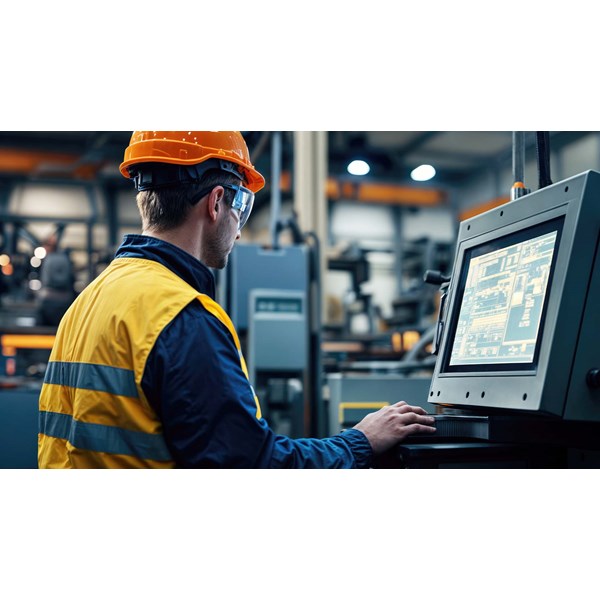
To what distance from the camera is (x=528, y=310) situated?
46.3 inches

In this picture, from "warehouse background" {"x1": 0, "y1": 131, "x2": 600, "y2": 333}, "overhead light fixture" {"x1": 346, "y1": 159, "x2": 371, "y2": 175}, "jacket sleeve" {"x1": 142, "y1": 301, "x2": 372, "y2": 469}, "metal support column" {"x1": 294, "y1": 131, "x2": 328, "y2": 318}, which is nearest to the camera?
"jacket sleeve" {"x1": 142, "y1": 301, "x2": 372, "y2": 469}

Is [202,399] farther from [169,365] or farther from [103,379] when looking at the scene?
[103,379]

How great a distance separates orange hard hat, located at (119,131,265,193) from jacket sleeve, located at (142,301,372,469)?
355mm

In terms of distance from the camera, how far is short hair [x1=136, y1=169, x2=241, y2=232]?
1.31 m

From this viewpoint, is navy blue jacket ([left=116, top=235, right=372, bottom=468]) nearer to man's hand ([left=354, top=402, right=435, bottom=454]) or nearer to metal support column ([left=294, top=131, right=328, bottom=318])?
man's hand ([left=354, top=402, right=435, bottom=454])

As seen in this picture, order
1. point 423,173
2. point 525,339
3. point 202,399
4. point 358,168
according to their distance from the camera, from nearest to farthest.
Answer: point 202,399 < point 525,339 < point 358,168 < point 423,173

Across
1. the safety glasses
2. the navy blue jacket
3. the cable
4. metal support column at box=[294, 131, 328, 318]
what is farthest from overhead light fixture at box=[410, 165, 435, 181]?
metal support column at box=[294, 131, 328, 318]

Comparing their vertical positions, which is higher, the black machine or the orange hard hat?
the orange hard hat

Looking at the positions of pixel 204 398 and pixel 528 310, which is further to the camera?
pixel 528 310

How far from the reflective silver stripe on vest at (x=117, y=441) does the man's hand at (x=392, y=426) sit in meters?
0.39

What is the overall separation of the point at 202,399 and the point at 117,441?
6.8 inches

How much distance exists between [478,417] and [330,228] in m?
10.7

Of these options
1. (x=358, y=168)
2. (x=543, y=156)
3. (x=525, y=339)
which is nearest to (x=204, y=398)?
(x=525, y=339)
